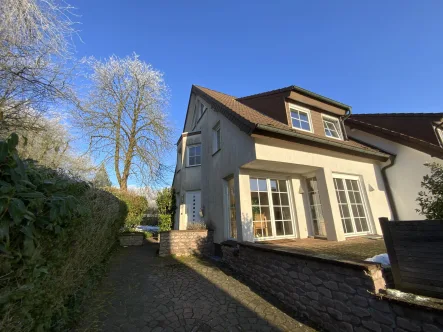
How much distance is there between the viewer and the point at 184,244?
8.14 meters

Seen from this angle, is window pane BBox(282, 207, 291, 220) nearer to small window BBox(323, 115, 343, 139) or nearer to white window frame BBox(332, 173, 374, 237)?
white window frame BBox(332, 173, 374, 237)

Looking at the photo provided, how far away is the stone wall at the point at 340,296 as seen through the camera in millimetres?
2393

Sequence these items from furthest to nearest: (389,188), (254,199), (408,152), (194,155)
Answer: (194,155), (389,188), (408,152), (254,199)

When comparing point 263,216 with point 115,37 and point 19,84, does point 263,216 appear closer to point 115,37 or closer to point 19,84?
point 19,84

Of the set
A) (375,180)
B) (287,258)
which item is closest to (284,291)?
(287,258)

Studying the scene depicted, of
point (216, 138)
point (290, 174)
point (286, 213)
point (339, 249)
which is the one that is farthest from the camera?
point (216, 138)

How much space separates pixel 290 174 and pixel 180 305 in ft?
19.3

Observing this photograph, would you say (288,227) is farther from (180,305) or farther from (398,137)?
(398,137)

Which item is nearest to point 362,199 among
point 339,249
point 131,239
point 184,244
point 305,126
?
point 305,126

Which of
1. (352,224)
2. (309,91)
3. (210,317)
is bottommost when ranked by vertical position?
(210,317)

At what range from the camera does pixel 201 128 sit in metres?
11.8

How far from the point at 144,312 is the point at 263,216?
15.1 ft

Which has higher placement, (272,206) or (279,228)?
(272,206)

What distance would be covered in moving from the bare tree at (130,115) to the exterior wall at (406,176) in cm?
1487
